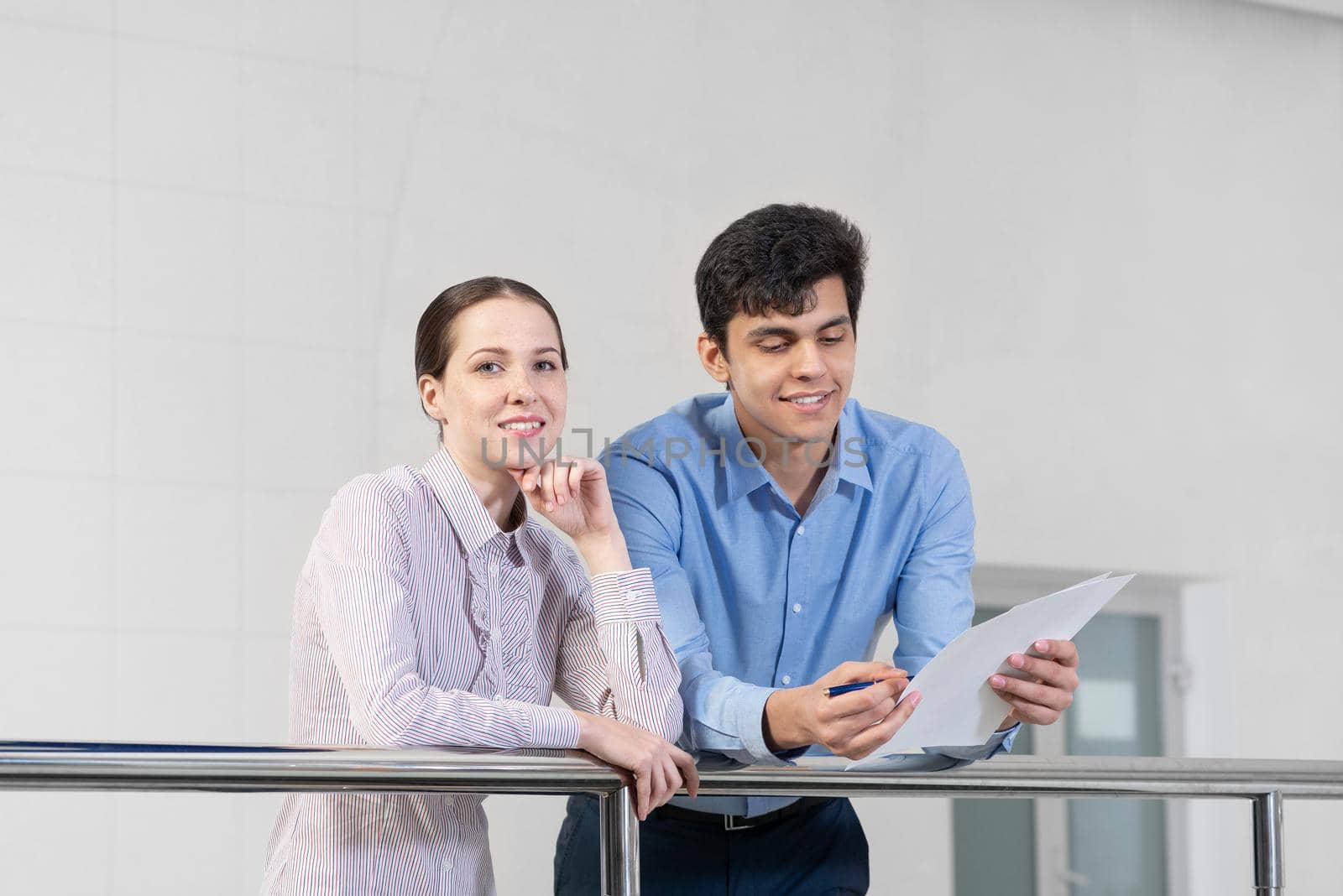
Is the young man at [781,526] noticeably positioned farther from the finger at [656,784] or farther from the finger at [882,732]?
the finger at [656,784]

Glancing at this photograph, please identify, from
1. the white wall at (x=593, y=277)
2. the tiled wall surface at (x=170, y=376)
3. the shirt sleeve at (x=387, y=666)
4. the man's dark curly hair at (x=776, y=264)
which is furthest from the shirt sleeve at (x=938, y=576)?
the tiled wall surface at (x=170, y=376)

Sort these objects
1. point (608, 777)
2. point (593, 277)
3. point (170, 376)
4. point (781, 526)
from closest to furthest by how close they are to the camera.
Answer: point (608, 777) < point (781, 526) < point (170, 376) < point (593, 277)

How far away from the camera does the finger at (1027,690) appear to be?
54.4 inches

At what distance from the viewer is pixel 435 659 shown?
4.65 feet

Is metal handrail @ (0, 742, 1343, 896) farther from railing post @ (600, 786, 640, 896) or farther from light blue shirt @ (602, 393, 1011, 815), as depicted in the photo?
light blue shirt @ (602, 393, 1011, 815)

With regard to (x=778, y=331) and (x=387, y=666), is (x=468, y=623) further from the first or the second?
(x=778, y=331)

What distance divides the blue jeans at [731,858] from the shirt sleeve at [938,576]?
21 cm

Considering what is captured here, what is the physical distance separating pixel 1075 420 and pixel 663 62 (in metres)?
1.54

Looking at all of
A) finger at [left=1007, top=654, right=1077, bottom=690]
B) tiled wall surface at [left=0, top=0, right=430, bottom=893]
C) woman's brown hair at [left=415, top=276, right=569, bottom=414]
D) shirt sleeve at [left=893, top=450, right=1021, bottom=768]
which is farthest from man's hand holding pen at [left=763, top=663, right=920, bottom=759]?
tiled wall surface at [left=0, top=0, right=430, bottom=893]

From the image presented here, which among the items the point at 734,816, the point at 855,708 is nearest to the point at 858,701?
the point at 855,708

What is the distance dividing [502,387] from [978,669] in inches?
21.6

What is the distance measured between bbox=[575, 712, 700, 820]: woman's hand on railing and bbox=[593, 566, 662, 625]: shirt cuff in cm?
21

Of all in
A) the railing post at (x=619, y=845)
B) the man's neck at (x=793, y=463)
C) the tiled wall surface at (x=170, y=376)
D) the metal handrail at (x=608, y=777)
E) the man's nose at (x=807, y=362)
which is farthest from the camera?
the tiled wall surface at (x=170, y=376)

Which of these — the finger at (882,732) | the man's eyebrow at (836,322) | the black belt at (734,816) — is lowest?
A: the black belt at (734,816)
